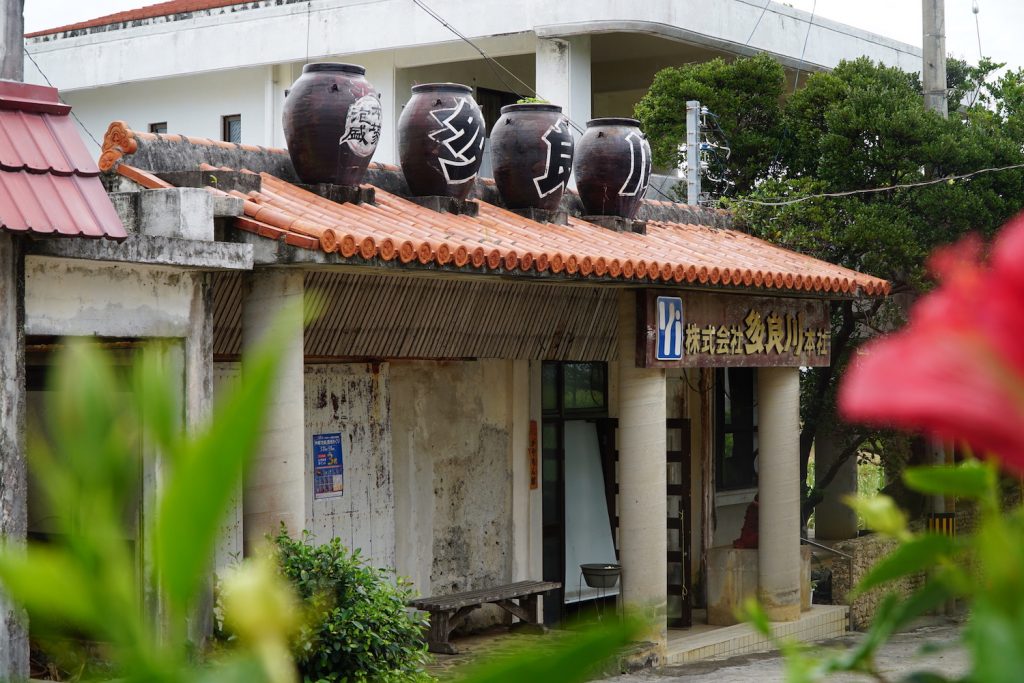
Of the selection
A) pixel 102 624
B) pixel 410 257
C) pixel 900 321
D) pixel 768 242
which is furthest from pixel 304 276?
pixel 900 321

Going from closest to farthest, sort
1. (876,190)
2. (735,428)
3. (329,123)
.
Answer: (329,123), (876,190), (735,428)

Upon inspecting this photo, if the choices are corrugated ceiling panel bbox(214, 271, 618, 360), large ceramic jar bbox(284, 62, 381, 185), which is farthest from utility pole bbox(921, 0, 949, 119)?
large ceramic jar bbox(284, 62, 381, 185)

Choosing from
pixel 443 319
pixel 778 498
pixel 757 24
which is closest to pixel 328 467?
pixel 443 319

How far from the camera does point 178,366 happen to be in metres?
8.10

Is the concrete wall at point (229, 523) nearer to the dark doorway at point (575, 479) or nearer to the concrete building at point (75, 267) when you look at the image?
the concrete building at point (75, 267)

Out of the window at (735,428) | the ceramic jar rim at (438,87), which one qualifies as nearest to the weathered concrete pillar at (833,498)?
the window at (735,428)

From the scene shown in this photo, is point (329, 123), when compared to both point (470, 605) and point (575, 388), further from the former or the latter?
point (575, 388)

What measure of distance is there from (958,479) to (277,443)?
7.83 m

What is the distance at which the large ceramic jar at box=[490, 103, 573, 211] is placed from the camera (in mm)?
11430

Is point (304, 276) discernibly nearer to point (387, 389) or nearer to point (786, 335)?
point (387, 389)

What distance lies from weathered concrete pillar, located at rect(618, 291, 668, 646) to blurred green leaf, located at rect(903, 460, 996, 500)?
10556 mm

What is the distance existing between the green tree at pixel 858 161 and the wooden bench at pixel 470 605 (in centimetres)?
503

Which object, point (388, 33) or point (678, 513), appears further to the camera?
point (388, 33)

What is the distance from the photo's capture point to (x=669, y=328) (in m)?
11.7
